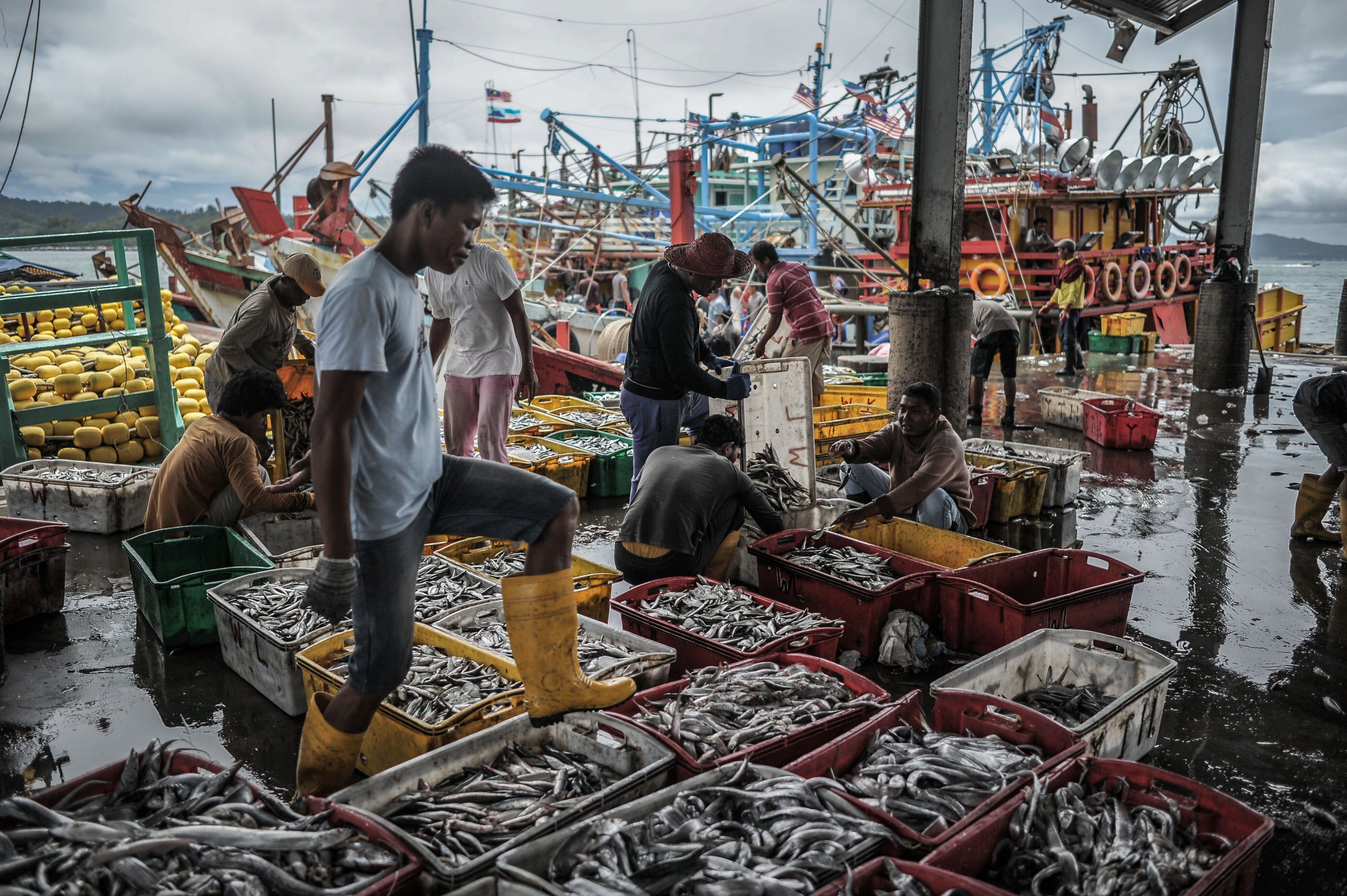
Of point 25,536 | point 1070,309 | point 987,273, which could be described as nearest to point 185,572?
point 25,536

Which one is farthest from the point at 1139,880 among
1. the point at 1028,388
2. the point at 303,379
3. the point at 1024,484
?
the point at 1028,388

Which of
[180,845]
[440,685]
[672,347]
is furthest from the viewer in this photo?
[672,347]

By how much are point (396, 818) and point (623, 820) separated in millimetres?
664

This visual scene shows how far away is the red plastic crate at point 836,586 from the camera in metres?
4.45

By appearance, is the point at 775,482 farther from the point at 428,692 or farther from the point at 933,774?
the point at 933,774

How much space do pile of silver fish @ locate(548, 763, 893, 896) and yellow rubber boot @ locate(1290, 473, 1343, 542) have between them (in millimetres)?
5354

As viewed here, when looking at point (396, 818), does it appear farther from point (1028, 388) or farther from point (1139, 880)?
point (1028, 388)

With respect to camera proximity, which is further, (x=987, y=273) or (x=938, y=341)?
(x=987, y=273)

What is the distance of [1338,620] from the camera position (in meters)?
5.04

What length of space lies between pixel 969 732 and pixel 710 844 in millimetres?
1230

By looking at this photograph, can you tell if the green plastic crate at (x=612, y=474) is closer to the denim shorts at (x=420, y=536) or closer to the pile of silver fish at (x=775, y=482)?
the pile of silver fish at (x=775, y=482)

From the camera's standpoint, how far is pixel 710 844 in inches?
95.7

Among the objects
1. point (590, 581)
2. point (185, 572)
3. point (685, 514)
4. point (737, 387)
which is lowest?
point (185, 572)

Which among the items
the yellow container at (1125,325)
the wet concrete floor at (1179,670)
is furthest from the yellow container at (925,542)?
the yellow container at (1125,325)
